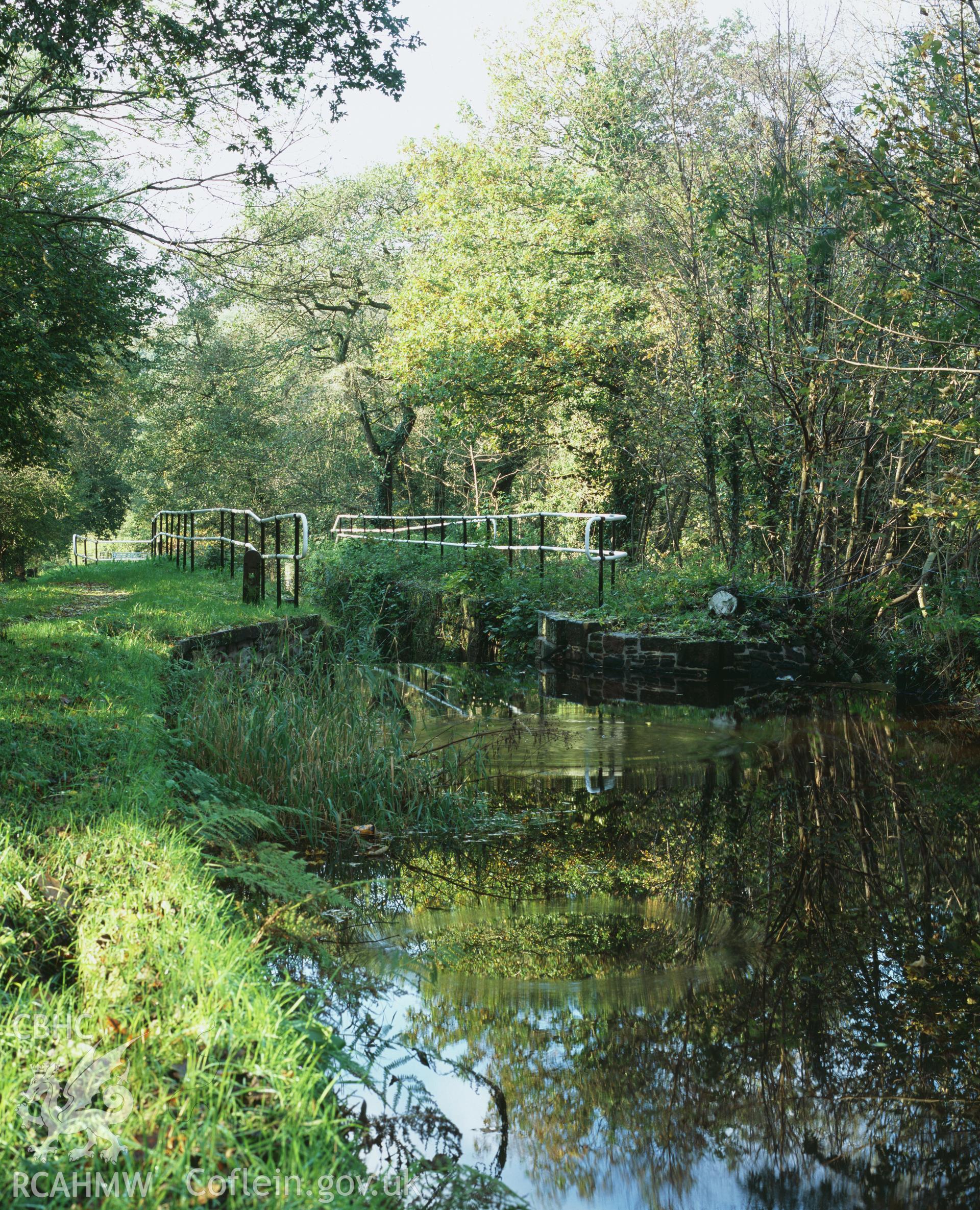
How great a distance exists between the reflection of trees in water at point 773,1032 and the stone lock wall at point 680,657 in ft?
20.6

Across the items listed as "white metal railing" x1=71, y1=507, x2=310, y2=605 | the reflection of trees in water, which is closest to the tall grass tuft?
the reflection of trees in water

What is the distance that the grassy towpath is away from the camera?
88.0 inches

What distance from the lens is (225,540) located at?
1541 centimetres

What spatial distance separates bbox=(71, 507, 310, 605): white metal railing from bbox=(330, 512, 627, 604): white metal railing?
65.9 inches

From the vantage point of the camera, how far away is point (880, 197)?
879 centimetres

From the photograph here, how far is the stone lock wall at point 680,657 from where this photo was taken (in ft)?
42.9

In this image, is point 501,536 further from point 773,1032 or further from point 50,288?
point 773,1032

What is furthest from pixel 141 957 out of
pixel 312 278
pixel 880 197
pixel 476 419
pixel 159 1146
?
pixel 312 278

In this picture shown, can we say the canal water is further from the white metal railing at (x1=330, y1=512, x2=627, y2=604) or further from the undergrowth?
the white metal railing at (x1=330, y1=512, x2=627, y2=604)

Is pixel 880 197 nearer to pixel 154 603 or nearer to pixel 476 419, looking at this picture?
pixel 154 603

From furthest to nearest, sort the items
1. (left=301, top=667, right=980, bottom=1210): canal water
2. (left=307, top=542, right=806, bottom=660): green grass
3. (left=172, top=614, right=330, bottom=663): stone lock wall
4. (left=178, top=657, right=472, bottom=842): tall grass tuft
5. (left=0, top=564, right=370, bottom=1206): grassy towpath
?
(left=307, top=542, right=806, bottom=660): green grass → (left=172, top=614, right=330, bottom=663): stone lock wall → (left=178, top=657, right=472, bottom=842): tall grass tuft → (left=301, top=667, right=980, bottom=1210): canal water → (left=0, top=564, right=370, bottom=1206): grassy towpath

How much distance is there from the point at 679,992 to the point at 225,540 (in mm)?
12258

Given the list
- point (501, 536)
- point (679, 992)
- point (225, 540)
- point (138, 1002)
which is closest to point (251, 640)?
point (225, 540)

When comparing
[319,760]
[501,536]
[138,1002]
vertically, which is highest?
[501,536]
